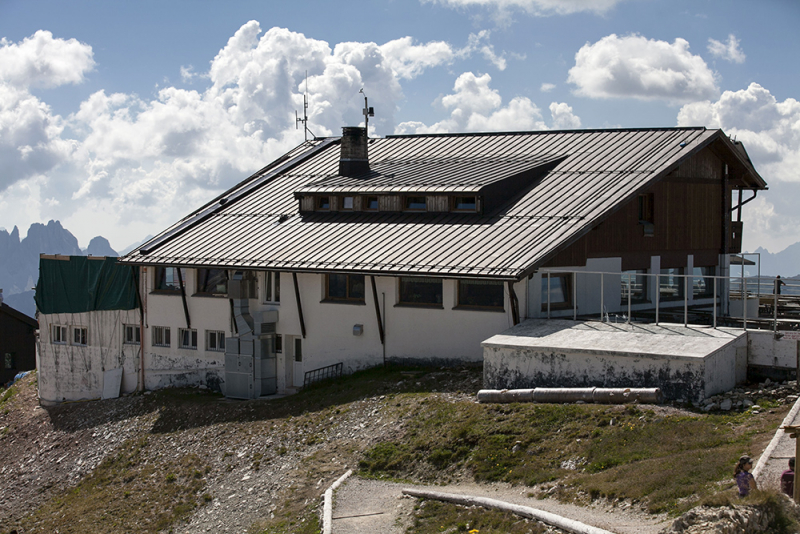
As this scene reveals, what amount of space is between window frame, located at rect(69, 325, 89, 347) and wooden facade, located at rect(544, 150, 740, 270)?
22.1 metres

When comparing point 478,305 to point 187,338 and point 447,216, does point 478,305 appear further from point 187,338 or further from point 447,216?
point 187,338

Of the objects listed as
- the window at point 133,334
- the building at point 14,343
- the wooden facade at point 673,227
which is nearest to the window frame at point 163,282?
the window at point 133,334

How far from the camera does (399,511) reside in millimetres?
16500

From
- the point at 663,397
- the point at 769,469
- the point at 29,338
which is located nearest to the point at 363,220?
the point at 663,397

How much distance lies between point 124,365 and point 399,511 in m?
21.6

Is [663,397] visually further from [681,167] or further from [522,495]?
[681,167]

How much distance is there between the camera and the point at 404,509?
54.3 ft

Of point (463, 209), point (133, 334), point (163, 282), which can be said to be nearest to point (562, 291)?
point (463, 209)

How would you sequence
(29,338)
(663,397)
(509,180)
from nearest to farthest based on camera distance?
(663,397) → (509,180) → (29,338)

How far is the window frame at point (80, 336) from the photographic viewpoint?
120ft

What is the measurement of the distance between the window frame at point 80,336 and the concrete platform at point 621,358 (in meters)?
21.7

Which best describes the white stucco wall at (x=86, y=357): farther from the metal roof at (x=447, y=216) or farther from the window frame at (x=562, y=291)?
the window frame at (x=562, y=291)

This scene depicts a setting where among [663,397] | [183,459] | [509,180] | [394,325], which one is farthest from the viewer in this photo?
[509,180]

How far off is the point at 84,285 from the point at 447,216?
1807 cm
